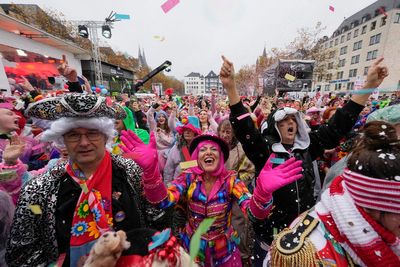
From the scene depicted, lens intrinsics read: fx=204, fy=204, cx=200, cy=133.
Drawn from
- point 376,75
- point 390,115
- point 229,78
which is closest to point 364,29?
point 376,75

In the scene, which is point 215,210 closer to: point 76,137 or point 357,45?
point 76,137

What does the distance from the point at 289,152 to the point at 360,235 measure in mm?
1271

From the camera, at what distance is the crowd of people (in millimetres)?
854

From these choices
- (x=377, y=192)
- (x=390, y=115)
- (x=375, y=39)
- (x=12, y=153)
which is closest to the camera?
(x=377, y=192)

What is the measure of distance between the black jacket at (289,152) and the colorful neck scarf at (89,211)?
48.4 inches

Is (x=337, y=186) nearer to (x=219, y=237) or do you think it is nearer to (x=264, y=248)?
(x=219, y=237)

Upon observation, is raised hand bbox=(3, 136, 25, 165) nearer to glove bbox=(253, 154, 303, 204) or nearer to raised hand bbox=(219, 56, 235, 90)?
raised hand bbox=(219, 56, 235, 90)

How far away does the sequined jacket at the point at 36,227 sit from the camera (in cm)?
127

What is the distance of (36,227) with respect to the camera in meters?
1.31

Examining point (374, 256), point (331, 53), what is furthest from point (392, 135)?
point (331, 53)

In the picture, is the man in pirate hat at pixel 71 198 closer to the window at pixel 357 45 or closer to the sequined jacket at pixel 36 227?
the sequined jacket at pixel 36 227

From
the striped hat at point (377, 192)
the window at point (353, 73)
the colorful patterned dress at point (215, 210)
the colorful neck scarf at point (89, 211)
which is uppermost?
the window at point (353, 73)

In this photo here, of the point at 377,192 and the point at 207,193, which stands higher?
the point at 377,192

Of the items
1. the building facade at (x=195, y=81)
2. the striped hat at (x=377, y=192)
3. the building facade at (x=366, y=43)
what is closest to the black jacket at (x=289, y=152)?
the striped hat at (x=377, y=192)
